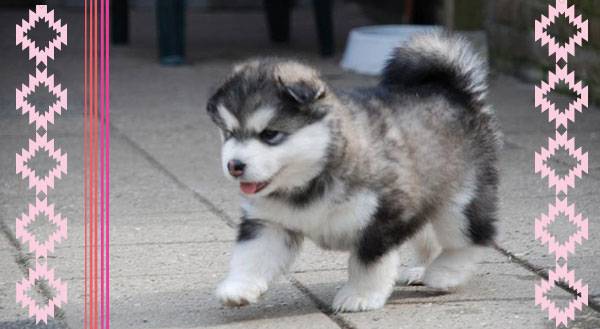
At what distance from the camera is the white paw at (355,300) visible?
Answer: 4293mm

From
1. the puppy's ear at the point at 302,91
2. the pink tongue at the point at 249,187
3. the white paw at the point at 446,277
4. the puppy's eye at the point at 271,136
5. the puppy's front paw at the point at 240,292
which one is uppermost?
the puppy's ear at the point at 302,91

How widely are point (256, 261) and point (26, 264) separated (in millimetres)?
1219

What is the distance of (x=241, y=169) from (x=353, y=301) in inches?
27.8

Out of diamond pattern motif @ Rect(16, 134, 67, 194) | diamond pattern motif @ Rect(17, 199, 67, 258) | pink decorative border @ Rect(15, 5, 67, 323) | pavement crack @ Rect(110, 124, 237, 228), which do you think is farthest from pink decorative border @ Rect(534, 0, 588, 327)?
diamond pattern motif @ Rect(16, 134, 67, 194)

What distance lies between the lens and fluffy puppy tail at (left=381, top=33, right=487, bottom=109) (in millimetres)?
4711

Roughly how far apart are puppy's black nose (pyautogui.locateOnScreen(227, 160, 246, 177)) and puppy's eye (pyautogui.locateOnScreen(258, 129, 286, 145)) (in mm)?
121

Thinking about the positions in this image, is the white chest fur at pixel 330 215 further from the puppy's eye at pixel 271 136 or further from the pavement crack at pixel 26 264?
the pavement crack at pixel 26 264

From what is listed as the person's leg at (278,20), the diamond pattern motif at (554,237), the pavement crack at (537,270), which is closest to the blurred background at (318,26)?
the person's leg at (278,20)

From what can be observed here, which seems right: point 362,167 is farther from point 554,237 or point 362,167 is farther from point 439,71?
point 554,237

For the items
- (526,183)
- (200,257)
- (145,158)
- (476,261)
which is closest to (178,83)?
(145,158)

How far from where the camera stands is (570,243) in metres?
5.12

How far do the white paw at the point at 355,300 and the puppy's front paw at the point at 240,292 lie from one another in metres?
0.31

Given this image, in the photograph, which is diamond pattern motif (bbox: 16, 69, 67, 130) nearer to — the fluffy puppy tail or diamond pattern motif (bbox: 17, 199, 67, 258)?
diamond pattern motif (bbox: 17, 199, 67, 258)

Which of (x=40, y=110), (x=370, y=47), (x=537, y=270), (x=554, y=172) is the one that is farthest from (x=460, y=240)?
(x=370, y=47)
